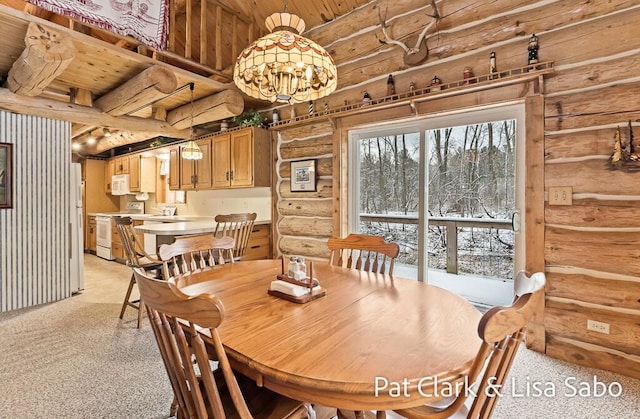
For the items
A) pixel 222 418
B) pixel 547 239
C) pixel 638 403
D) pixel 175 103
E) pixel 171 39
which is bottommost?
pixel 638 403

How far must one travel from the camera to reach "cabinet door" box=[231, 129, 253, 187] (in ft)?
13.9

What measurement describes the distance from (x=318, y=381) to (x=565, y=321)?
2409 mm

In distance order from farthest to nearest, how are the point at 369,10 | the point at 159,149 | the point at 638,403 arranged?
the point at 159,149 → the point at 369,10 → the point at 638,403

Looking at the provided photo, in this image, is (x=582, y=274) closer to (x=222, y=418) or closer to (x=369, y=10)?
(x=222, y=418)

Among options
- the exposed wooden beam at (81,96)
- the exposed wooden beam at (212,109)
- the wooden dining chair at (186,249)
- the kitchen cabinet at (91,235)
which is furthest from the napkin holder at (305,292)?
the kitchen cabinet at (91,235)

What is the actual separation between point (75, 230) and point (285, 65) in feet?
12.7

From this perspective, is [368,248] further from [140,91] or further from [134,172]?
[134,172]

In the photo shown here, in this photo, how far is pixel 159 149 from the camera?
5992 mm

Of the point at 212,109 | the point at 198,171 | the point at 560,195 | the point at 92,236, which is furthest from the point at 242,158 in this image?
the point at 92,236

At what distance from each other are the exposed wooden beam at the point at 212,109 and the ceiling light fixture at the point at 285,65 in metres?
2.17

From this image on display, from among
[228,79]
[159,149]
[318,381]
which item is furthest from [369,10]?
[159,149]

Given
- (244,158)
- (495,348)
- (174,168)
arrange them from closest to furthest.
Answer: (495,348), (244,158), (174,168)

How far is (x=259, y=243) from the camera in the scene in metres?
4.38

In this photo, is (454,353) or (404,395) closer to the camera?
(404,395)
